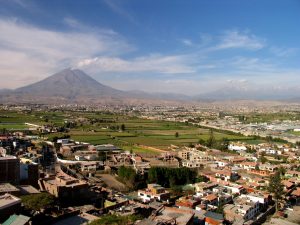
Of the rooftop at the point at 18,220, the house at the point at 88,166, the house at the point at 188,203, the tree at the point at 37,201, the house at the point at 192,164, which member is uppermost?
the rooftop at the point at 18,220

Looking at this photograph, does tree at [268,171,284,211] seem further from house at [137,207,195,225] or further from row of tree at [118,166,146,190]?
row of tree at [118,166,146,190]

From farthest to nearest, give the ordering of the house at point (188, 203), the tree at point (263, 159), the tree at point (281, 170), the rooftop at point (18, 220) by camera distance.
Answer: the tree at point (263, 159) → the tree at point (281, 170) → the house at point (188, 203) → the rooftop at point (18, 220)

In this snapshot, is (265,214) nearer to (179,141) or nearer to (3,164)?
(3,164)

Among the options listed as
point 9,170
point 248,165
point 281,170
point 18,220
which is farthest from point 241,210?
point 248,165

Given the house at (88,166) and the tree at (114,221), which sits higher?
the tree at (114,221)

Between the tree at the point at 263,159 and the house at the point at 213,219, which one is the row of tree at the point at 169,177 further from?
the tree at the point at 263,159

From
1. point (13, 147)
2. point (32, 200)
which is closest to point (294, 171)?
point (32, 200)

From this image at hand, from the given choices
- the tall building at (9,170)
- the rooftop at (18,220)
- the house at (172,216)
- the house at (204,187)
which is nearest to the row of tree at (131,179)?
the house at (204,187)

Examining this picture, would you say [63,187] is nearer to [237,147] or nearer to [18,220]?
[18,220]
